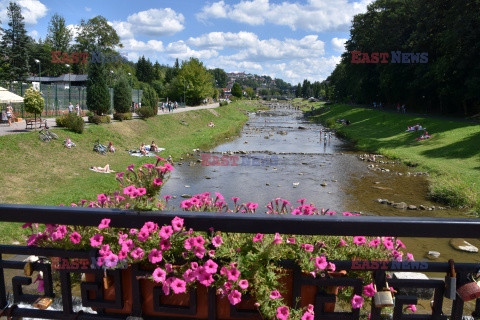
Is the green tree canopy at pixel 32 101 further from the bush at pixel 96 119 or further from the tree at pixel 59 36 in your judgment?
the tree at pixel 59 36

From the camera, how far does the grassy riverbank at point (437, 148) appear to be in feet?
55.5

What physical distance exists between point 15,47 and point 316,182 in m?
71.9

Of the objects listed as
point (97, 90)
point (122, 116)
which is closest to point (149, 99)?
point (122, 116)

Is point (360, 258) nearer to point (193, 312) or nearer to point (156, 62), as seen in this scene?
point (193, 312)

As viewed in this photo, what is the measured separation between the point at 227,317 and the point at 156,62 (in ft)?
455

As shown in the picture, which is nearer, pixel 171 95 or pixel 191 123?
pixel 191 123

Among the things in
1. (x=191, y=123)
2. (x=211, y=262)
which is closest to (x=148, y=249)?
(x=211, y=262)

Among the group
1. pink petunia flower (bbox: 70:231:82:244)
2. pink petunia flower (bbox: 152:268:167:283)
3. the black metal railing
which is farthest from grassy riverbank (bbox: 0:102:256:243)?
pink petunia flower (bbox: 152:268:167:283)

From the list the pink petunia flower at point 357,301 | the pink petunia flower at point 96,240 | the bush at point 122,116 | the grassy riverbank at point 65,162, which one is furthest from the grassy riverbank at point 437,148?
the bush at point 122,116

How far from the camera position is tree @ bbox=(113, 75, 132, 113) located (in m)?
36.2

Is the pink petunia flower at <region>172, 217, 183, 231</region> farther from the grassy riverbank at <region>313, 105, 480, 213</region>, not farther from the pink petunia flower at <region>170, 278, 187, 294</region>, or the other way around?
the grassy riverbank at <region>313, 105, 480, 213</region>

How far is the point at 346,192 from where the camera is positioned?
19.0 meters

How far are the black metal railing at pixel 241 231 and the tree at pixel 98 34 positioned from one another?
65.9 m

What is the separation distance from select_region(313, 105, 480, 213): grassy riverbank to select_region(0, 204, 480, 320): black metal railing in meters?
15.3
